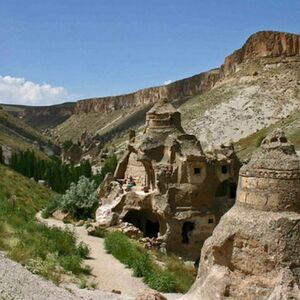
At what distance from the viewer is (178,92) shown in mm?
190125

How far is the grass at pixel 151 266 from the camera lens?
62.3 feet

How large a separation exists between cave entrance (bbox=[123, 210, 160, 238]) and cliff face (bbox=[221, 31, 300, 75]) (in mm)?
93566

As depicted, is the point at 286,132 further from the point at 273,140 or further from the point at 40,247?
the point at 273,140

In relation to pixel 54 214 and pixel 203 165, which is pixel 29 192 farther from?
pixel 203 165

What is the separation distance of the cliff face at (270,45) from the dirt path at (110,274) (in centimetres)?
10080

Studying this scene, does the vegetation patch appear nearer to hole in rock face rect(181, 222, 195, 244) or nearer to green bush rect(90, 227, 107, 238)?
green bush rect(90, 227, 107, 238)

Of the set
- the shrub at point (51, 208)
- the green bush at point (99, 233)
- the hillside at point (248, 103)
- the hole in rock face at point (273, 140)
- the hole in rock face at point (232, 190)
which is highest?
the hillside at point (248, 103)

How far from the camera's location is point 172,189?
27.0m

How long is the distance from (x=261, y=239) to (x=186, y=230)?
50.6 feet

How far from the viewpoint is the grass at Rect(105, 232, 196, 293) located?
62.3 feet

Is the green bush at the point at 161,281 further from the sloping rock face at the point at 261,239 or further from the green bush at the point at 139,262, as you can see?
the sloping rock face at the point at 261,239

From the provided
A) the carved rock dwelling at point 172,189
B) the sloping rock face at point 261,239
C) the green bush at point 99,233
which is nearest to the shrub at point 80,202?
the carved rock dwelling at point 172,189

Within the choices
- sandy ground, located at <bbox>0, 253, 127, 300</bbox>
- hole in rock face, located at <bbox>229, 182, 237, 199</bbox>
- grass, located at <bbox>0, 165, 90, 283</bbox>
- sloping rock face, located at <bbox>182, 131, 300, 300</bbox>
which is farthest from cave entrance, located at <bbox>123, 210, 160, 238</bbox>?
sloping rock face, located at <bbox>182, 131, 300, 300</bbox>

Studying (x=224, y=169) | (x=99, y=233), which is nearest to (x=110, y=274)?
(x=99, y=233)
